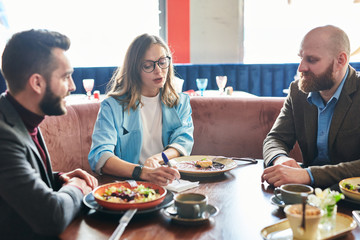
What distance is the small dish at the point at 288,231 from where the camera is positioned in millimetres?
1064

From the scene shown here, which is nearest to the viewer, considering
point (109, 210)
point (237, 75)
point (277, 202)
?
point (109, 210)

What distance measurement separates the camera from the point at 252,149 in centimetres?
279

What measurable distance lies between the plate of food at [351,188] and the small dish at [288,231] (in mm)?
206

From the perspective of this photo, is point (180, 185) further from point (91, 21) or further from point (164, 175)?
point (91, 21)

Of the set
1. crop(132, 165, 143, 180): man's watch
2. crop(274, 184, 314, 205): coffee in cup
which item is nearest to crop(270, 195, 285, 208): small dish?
crop(274, 184, 314, 205): coffee in cup

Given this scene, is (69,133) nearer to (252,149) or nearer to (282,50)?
(252,149)

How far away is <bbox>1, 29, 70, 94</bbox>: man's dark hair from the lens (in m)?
1.32

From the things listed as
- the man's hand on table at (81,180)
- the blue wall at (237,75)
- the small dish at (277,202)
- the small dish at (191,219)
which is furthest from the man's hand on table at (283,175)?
the blue wall at (237,75)

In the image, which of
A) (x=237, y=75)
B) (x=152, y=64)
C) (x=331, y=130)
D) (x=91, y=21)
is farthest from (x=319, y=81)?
(x=91, y=21)

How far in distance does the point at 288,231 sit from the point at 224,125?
1.74m

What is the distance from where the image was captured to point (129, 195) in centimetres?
129

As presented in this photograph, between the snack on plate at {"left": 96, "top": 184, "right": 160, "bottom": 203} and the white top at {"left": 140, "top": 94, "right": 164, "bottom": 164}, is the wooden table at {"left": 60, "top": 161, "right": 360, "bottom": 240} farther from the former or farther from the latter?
the white top at {"left": 140, "top": 94, "right": 164, "bottom": 164}

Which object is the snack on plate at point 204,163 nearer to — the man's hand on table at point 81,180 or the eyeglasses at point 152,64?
the man's hand on table at point 81,180

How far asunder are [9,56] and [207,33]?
4.89m
